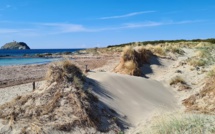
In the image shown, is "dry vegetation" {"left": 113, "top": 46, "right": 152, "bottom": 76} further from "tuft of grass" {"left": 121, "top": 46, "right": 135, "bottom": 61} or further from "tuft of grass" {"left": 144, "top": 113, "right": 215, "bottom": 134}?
"tuft of grass" {"left": 144, "top": 113, "right": 215, "bottom": 134}

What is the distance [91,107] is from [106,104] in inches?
44.4

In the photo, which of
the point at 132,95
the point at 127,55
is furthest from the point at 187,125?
the point at 127,55

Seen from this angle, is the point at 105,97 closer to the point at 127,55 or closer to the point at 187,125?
the point at 187,125

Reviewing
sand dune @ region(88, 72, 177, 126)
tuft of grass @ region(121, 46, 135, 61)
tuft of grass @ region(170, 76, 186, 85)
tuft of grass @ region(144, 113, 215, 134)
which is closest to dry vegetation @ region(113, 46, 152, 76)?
tuft of grass @ region(121, 46, 135, 61)

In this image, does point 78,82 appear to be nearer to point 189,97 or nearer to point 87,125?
point 87,125

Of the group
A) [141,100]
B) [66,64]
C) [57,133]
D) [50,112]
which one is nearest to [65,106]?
[50,112]

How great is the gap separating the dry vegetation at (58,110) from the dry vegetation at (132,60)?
24.5ft

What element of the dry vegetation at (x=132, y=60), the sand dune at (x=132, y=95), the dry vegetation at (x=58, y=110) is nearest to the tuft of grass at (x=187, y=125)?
the dry vegetation at (x=58, y=110)

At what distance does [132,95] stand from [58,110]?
379 centimetres

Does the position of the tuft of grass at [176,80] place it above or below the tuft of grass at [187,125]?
below

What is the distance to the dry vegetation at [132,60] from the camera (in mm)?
19011

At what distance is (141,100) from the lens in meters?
12.7

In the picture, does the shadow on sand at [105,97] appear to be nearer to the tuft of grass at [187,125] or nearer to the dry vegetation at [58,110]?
the dry vegetation at [58,110]

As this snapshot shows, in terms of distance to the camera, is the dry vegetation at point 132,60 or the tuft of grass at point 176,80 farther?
the dry vegetation at point 132,60
